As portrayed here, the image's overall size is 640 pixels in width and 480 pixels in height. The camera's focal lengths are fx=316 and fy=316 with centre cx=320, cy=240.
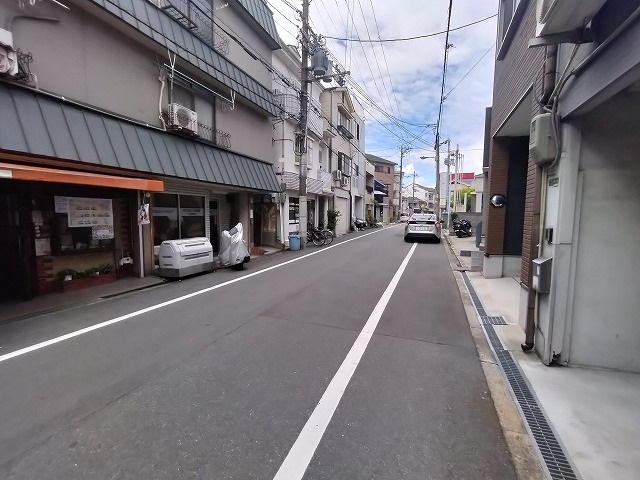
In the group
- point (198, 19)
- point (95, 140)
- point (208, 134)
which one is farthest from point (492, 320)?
point (198, 19)

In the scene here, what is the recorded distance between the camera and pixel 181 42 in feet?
28.4

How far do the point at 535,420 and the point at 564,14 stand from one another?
11.4 feet

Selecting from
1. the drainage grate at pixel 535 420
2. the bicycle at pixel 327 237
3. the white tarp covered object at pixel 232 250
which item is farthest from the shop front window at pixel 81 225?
the bicycle at pixel 327 237

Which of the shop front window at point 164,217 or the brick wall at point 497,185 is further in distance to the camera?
the shop front window at point 164,217

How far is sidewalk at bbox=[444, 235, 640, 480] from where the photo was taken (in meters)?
2.19

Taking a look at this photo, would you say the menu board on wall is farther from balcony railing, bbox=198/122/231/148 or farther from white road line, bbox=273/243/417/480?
white road line, bbox=273/243/417/480

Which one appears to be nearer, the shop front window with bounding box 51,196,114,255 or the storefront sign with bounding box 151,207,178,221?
the shop front window with bounding box 51,196,114,255

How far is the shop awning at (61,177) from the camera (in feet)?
14.7

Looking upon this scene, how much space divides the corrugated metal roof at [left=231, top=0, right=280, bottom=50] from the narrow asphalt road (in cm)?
1129

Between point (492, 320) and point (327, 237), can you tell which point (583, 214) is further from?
point (327, 237)

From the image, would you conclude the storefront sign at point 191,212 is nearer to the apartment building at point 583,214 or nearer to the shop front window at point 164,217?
the shop front window at point 164,217

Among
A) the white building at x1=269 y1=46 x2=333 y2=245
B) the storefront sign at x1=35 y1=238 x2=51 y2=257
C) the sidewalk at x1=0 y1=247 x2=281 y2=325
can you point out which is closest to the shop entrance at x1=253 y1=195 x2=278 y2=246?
the white building at x1=269 y1=46 x2=333 y2=245

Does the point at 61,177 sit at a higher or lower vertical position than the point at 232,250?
higher

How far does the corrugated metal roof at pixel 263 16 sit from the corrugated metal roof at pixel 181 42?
224 cm
